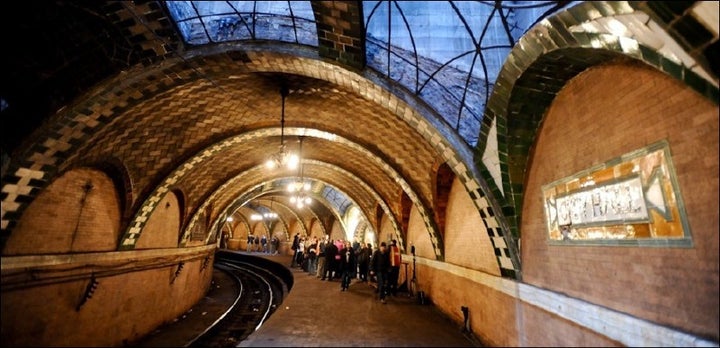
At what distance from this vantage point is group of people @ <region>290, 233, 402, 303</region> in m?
8.92

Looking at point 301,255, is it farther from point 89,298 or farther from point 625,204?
point 625,204

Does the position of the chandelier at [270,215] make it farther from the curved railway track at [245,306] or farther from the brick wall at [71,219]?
the brick wall at [71,219]

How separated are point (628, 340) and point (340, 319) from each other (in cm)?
493

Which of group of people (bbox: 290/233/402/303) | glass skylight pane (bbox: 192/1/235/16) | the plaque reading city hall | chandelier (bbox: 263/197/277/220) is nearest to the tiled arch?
glass skylight pane (bbox: 192/1/235/16)

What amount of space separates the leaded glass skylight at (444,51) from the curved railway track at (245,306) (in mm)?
8078

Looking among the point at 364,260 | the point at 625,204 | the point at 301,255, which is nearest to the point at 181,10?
the point at 625,204

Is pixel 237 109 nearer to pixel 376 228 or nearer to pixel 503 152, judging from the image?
pixel 503 152

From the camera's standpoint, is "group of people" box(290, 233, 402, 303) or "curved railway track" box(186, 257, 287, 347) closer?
"group of people" box(290, 233, 402, 303)

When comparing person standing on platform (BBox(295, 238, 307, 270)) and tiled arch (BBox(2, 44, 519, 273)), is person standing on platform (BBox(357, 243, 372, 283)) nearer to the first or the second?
person standing on platform (BBox(295, 238, 307, 270))

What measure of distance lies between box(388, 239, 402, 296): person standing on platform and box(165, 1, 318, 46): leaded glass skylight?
6191 millimetres

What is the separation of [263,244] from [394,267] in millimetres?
20076

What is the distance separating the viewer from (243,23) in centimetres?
508

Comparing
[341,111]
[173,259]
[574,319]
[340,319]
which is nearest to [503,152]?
[574,319]

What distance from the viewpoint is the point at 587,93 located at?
352cm
